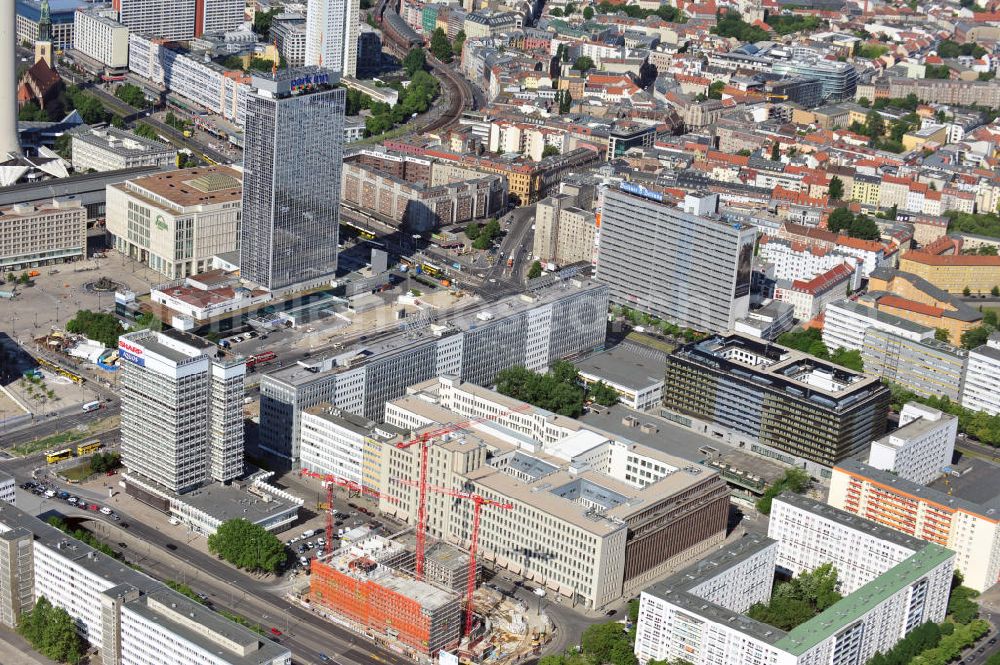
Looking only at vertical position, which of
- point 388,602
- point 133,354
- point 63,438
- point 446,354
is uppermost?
point 133,354

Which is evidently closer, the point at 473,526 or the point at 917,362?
the point at 473,526

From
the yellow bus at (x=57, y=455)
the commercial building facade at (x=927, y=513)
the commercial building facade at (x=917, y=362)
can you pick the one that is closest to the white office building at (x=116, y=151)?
the yellow bus at (x=57, y=455)

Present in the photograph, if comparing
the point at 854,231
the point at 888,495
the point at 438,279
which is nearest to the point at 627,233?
the point at 438,279

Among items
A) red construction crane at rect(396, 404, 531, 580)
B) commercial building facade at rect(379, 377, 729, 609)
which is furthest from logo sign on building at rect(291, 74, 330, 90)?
red construction crane at rect(396, 404, 531, 580)

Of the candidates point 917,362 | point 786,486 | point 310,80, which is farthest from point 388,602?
point 917,362

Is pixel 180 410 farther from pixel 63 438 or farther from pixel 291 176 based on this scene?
pixel 291 176

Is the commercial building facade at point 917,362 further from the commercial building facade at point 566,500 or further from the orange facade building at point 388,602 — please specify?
the orange facade building at point 388,602

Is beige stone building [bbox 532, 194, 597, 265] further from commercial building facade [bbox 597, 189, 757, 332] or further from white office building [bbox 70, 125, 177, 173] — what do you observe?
white office building [bbox 70, 125, 177, 173]
